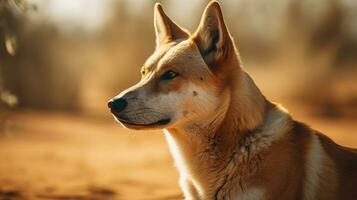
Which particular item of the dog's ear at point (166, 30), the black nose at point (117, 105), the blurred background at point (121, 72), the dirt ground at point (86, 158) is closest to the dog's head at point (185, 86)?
the black nose at point (117, 105)

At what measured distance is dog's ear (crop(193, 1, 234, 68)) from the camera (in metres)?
4.80

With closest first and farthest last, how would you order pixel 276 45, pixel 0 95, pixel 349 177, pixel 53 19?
pixel 349 177
pixel 0 95
pixel 53 19
pixel 276 45

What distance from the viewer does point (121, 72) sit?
22.3 m

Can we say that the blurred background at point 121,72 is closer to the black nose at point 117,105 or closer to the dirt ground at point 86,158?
the dirt ground at point 86,158

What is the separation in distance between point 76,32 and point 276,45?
836 cm

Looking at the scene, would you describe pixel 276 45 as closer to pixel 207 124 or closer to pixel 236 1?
pixel 236 1

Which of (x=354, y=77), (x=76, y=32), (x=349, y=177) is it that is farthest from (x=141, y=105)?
(x=354, y=77)

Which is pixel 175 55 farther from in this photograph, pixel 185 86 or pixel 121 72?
pixel 121 72

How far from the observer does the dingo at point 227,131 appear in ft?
15.1

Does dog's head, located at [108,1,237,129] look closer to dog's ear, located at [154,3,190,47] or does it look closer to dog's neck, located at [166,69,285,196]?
dog's neck, located at [166,69,285,196]

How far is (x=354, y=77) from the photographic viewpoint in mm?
24484

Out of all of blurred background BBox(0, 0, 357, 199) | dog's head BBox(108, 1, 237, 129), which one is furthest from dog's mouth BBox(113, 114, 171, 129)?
blurred background BBox(0, 0, 357, 199)

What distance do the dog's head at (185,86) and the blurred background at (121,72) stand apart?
16.3 ft

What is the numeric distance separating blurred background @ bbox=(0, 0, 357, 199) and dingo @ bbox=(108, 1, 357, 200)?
4944mm
